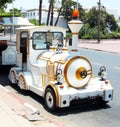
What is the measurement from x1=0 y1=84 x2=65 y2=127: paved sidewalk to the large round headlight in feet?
3.57

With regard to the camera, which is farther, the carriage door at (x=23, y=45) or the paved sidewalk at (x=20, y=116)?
the carriage door at (x=23, y=45)

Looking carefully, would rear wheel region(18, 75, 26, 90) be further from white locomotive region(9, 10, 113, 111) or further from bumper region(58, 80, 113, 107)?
bumper region(58, 80, 113, 107)

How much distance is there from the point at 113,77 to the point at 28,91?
428cm

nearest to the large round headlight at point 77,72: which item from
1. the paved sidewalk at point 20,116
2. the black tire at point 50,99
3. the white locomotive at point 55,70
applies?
the white locomotive at point 55,70

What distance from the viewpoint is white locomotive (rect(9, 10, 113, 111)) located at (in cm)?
865

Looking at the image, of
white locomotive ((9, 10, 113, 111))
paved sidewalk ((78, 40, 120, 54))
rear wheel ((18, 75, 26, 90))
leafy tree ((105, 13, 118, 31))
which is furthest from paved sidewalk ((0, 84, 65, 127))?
leafy tree ((105, 13, 118, 31))

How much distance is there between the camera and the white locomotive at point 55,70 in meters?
8.65

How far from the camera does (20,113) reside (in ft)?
26.9

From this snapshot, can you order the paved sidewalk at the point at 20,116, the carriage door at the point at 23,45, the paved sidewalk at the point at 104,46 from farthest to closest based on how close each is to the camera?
the paved sidewalk at the point at 104,46 → the carriage door at the point at 23,45 → the paved sidewalk at the point at 20,116

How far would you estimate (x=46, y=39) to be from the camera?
35.3ft

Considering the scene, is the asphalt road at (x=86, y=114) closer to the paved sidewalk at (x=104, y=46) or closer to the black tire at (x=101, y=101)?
the black tire at (x=101, y=101)

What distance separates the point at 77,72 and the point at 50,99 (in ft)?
3.00

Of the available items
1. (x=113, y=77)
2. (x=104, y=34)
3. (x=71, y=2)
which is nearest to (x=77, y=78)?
(x=113, y=77)

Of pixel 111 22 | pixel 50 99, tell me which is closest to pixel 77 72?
pixel 50 99
